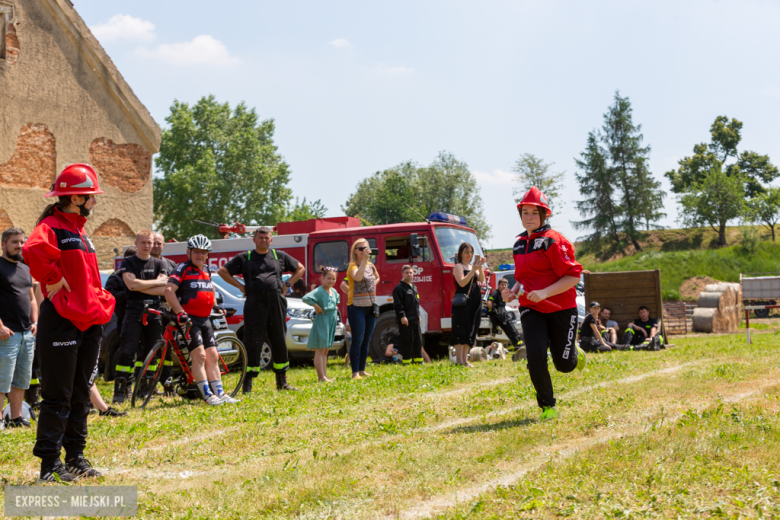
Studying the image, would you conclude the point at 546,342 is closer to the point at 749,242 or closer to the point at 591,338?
the point at 591,338

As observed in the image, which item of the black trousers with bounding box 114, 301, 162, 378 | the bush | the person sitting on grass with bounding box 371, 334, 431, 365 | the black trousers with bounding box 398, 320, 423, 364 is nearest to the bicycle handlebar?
the black trousers with bounding box 114, 301, 162, 378

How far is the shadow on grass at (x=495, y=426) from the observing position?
5.35 metres

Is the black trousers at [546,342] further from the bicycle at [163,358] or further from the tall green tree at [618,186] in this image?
the tall green tree at [618,186]

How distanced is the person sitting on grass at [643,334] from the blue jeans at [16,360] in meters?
11.0

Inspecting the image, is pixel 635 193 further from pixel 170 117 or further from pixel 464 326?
pixel 464 326

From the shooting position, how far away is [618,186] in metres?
68.7

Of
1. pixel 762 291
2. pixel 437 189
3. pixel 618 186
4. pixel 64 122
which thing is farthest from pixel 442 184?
pixel 64 122

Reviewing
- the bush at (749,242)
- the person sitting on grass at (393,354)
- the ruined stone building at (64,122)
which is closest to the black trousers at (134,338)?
the person sitting on grass at (393,354)

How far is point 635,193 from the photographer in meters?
68.4

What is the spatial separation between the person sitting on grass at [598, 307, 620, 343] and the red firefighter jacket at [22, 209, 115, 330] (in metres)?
11.5

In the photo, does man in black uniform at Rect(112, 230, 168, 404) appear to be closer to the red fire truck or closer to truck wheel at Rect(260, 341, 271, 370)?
truck wheel at Rect(260, 341, 271, 370)

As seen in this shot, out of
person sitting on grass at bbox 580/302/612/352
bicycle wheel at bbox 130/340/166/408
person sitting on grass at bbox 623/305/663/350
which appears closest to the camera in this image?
bicycle wheel at bbox 130/340/166/408

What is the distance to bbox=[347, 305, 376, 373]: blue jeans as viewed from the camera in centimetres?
984

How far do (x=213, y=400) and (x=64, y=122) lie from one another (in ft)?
42.4
